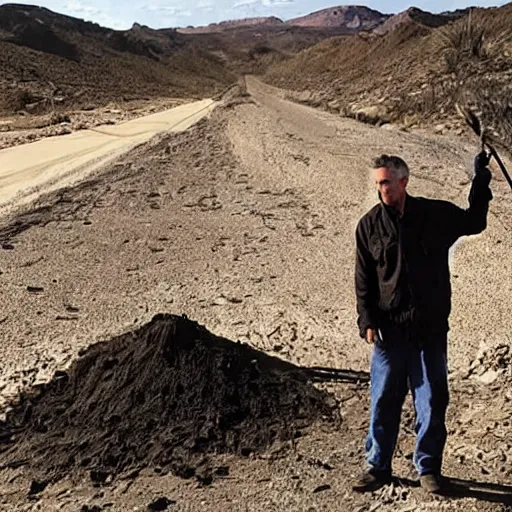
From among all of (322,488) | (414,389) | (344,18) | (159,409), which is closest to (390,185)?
(414,389)

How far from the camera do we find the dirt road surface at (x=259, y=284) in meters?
5.03

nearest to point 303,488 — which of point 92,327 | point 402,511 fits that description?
point 402,511

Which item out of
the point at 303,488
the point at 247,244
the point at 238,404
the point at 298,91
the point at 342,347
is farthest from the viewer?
the point at 298,91

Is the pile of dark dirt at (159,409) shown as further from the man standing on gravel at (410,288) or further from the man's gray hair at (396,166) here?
the man's gray hair at (396,166)

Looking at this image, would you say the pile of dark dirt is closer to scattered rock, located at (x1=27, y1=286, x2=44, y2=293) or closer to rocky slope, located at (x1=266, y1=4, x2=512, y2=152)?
rocky slope, located at (x1=266, y1=4, x2=512, y2=152)

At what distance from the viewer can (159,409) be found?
5844 mm

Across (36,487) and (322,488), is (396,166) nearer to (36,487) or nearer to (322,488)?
(322,488)

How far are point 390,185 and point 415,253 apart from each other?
36 cm

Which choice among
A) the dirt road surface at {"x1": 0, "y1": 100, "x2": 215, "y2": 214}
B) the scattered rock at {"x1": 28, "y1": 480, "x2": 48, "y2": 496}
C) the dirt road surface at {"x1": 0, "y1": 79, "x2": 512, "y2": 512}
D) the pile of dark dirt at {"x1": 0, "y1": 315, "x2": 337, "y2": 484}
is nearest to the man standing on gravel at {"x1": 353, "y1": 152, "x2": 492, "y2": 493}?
the dirt road surface at {"x1": 0, "y1": 79, "x2": 512, "y2": 512}

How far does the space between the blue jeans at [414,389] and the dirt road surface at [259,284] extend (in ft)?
1.18

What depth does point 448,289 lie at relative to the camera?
4.12 m

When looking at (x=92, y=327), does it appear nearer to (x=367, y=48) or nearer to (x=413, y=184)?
(x=413, y=184)

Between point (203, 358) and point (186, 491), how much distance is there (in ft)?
4.12

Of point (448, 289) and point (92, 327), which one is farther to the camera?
point (92, 327)
